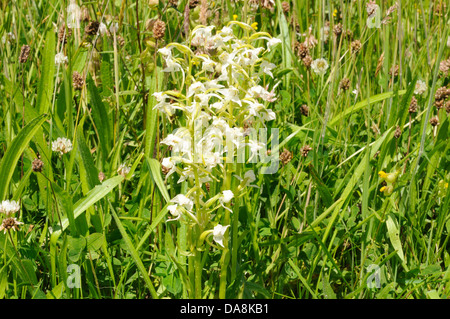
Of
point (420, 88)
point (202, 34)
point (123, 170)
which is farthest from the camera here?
point (420, 88)

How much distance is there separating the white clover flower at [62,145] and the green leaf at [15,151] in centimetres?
12

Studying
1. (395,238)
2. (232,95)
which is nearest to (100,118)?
(232,95)

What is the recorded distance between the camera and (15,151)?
140 cm

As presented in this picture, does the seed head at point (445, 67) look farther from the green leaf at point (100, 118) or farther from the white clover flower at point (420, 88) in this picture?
the green leaf at point (100, 118)

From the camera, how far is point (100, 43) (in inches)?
82.4

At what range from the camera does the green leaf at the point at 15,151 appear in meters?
1.39

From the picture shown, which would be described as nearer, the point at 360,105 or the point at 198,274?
the point at 198,274

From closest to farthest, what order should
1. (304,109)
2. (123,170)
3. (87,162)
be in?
(87,162) < (123,170) < (304,109)

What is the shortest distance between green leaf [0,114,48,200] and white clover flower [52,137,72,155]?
118mm

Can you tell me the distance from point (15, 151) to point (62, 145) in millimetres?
154

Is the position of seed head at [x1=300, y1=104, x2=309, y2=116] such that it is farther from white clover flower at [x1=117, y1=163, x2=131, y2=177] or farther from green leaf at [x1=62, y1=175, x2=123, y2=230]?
green leaf at [x1=62, y1=175, x2=123, y2=230]

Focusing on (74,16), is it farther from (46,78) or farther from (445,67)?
(445,67)

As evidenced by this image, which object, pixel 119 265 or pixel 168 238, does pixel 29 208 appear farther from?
pixel 168 238

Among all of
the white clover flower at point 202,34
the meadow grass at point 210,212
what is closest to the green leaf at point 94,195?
the meadow grass at point 210,212
